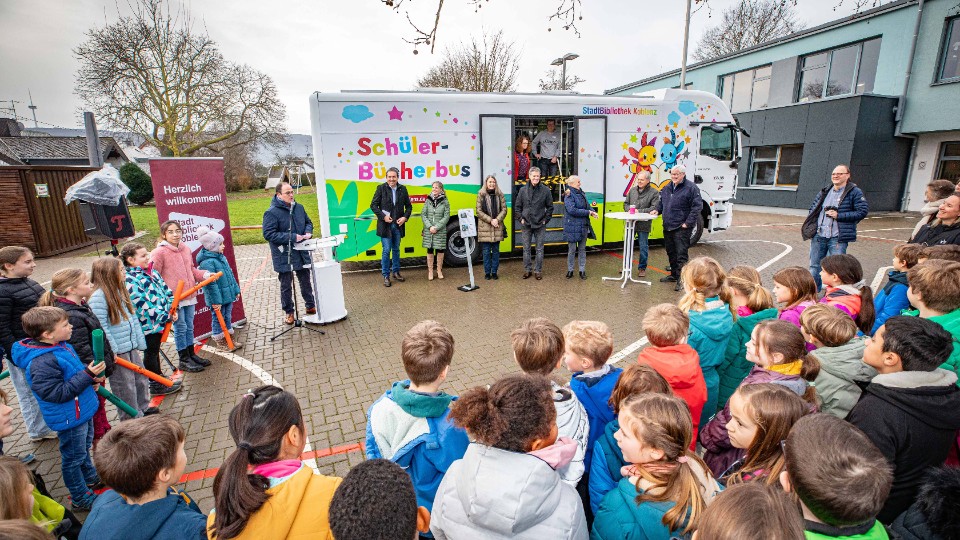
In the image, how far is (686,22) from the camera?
44.4 ft

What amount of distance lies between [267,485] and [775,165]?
915 inches

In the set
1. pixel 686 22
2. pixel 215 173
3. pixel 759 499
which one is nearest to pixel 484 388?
pixel 759 499

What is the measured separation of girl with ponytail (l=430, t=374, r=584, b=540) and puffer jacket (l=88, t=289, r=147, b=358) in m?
3.79

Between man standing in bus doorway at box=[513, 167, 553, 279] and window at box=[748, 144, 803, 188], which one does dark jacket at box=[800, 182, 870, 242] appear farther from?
window at box=[748, 144, 803, 188]

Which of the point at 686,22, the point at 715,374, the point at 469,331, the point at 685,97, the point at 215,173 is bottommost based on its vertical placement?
the point at 469,331

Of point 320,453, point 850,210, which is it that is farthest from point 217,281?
point 850,210

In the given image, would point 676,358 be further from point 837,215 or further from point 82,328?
point 837,215

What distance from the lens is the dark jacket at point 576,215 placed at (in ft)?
27.0

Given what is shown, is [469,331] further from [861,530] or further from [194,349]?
[861,530]

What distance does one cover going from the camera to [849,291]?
378 cm

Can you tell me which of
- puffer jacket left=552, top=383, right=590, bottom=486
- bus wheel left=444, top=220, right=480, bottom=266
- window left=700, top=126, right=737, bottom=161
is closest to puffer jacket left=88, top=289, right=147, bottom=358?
puffer jacket left=552, top=383, right=590, bottom=486

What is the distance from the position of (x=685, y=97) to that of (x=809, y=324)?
8.65 m

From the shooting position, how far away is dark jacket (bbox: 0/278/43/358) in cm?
363

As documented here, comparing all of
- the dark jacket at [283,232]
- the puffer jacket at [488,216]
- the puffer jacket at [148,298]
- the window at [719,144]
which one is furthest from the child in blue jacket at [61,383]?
the window at [719,144]
